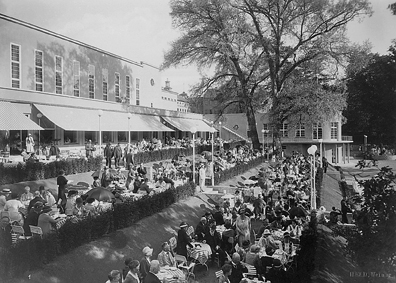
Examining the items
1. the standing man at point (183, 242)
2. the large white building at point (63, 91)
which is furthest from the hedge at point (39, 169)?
the standing man at point (183, 242)

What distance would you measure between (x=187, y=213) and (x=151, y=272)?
291 inches

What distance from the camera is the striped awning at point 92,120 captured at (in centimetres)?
2077

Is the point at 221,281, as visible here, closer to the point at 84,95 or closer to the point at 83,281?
the point at 83,281

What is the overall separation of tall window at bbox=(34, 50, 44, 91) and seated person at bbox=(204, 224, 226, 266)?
16.5m

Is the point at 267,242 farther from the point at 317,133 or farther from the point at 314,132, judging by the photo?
the point at 317,133

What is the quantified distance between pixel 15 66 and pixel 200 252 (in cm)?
1660

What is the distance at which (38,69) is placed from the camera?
2223 cm

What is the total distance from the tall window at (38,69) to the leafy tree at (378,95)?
18.7 m

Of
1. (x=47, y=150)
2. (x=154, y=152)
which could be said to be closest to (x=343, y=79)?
(x=154, y=152)

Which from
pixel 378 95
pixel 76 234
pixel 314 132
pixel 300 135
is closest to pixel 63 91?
pixel 76 234

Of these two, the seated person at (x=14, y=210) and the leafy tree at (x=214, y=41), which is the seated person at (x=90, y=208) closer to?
the seated person at (x=14, y=210)

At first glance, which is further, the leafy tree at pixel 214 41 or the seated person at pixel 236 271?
the leafy tree at pixel 214 41

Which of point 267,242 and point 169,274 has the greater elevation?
point 267,242

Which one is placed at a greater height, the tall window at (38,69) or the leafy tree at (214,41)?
the leafy tree at (214,41)
